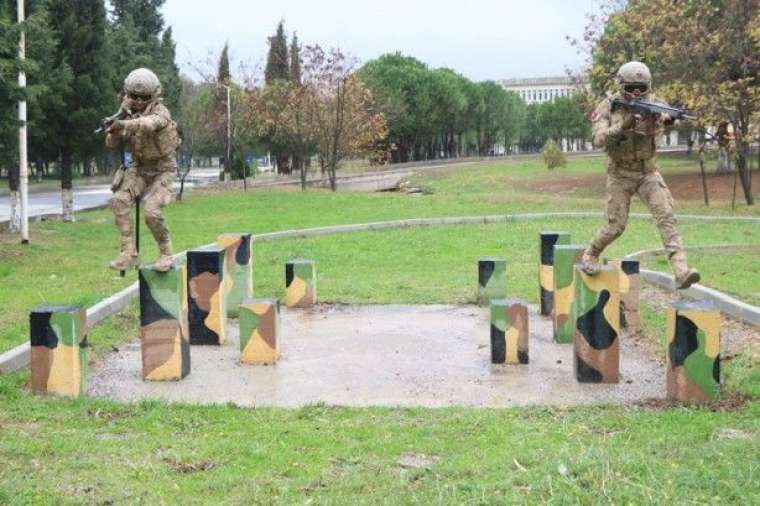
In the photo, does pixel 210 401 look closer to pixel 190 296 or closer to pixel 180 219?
pixel 190 296

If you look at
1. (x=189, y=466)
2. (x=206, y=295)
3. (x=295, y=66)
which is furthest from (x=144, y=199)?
(x=295, y=66)

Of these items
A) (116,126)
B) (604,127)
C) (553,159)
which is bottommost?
(604,127)

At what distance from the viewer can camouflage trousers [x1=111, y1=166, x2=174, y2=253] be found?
8.06 m

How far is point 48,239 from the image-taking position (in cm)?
1927

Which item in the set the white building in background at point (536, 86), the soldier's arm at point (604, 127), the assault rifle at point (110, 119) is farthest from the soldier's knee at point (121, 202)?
the white building in background at point (536, 86)

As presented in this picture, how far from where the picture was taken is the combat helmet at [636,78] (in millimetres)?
7391

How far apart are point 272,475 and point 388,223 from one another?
1692 cm

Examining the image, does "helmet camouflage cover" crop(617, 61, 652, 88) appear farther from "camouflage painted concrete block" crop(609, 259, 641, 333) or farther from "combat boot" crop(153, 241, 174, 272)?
"combat boot" crop(153, 241, 174, 272)

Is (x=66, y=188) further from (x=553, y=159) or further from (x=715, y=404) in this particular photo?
(x=553, y=159)

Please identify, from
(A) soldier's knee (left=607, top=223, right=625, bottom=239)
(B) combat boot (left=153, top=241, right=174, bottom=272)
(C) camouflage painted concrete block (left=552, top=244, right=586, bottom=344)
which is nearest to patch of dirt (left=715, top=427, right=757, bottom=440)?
(A) soldier's knee (left=607, top=223, right=625, bottom=239)

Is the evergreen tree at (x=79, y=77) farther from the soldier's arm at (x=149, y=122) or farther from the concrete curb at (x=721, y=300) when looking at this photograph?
the concrete curb at (x=721, y=300)

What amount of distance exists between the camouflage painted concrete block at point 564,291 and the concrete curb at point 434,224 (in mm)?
1795

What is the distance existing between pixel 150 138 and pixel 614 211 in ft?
13.7

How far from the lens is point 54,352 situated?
21.6 ft
